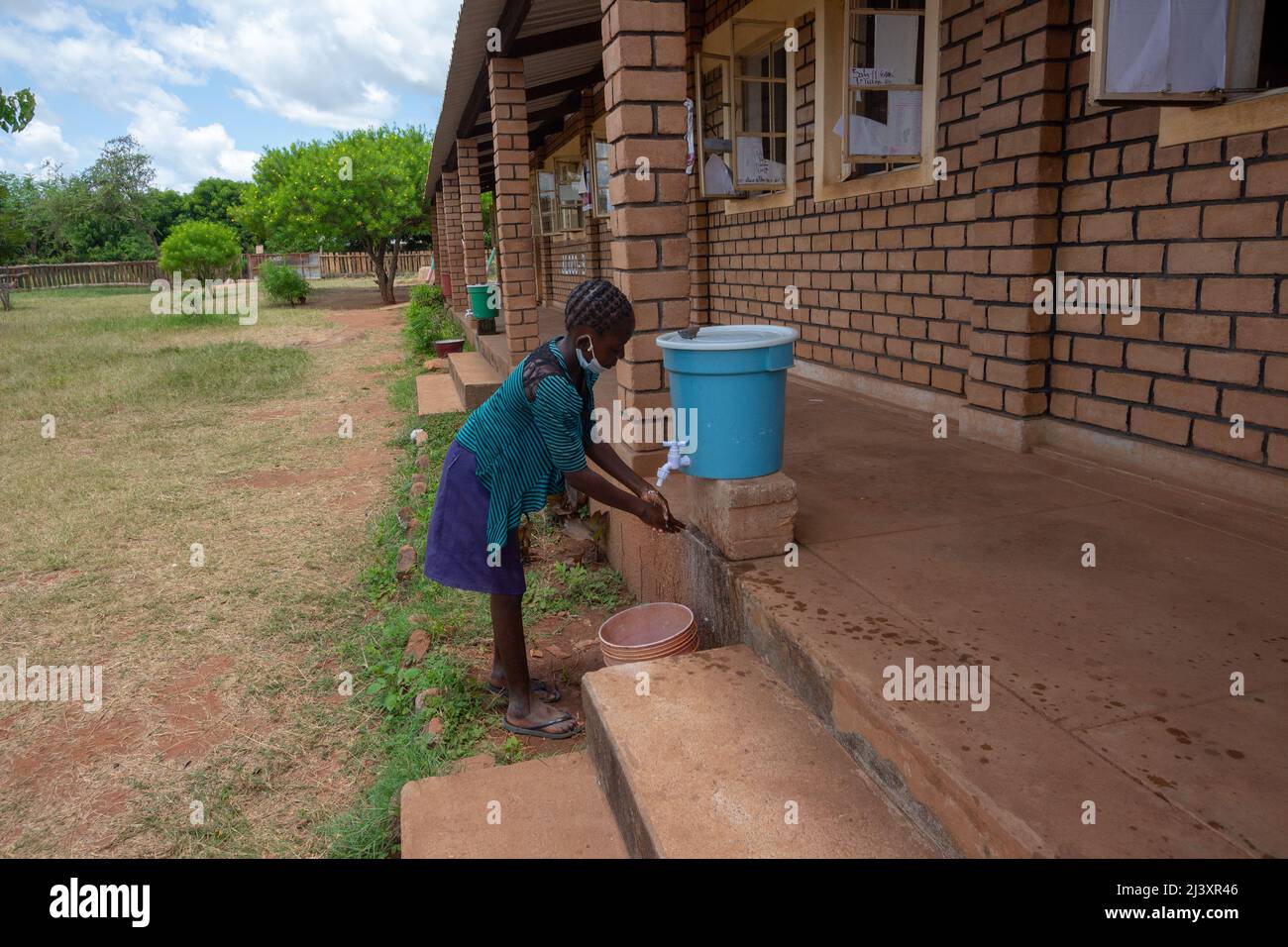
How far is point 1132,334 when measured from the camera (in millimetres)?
3664

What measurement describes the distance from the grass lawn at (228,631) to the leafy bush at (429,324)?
4919 millimetres

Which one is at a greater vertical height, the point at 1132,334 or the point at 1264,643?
the point at 1132,334

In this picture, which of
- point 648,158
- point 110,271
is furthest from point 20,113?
point 110,271

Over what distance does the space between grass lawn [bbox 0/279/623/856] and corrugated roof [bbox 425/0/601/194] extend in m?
3.39

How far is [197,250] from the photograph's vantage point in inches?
1125

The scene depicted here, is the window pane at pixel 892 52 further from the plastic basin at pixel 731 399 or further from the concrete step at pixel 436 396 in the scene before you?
the concrete step at pixel 436 396

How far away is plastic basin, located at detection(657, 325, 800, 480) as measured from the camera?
2.79 meters

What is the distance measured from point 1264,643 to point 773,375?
1567 millimetres

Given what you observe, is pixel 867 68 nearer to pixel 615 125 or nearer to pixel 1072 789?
pixel 615 125

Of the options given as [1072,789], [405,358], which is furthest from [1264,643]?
[405,358]

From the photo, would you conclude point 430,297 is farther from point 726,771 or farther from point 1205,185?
point 726,771

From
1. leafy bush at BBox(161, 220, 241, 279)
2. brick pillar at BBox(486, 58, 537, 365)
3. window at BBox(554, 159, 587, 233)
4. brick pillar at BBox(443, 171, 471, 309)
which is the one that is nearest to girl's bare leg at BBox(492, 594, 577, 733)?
brick pillar at BBox(486, 58, 537, 365)

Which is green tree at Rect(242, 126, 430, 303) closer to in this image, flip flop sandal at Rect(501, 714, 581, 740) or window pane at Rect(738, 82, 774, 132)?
window pane at Rect(738, 82, 774, 132)

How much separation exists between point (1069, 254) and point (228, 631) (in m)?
4.46
